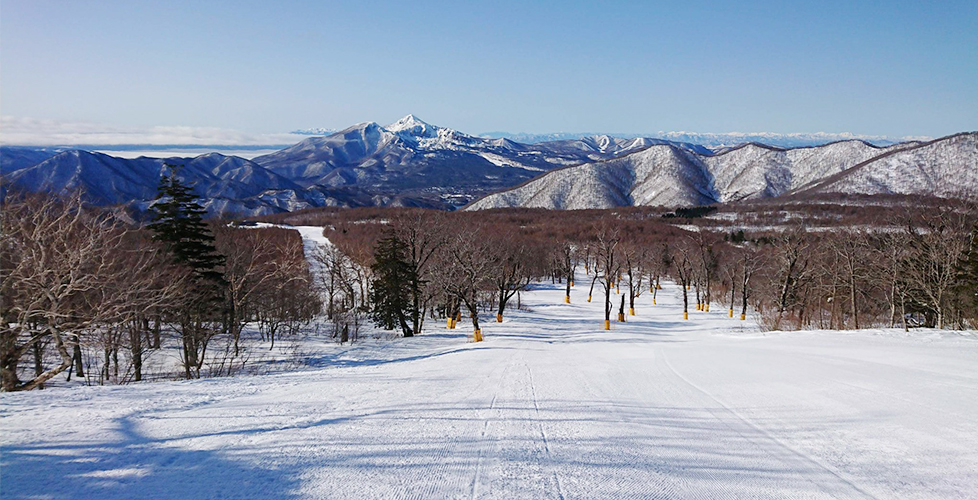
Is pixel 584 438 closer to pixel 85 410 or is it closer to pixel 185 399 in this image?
pixel 185 399

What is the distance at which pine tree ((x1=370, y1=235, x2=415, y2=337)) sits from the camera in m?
31.2

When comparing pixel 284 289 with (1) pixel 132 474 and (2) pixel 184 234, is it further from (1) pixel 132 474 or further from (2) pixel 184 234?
(1) pixel 132 474

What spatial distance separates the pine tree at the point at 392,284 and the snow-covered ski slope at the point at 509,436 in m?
19.7

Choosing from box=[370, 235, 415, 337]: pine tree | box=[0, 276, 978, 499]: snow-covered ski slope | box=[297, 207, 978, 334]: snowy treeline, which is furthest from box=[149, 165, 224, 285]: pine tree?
box=[0, 276, 978, 499]: snow-covered ski slope

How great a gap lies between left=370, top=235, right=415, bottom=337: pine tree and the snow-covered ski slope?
19.7 meters

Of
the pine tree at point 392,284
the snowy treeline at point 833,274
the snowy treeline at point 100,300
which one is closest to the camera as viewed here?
the snowy treeline at point 100,300

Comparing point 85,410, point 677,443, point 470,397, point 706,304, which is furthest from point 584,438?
point 706,304

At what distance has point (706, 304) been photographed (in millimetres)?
49625

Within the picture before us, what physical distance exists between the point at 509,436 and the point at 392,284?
25.4 meters

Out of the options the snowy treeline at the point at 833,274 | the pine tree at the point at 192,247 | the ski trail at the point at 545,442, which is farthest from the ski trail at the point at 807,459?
the pine tree at the point at 192,247

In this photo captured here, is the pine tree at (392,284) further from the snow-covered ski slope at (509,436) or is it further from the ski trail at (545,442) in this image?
the ski trail at (545,442)

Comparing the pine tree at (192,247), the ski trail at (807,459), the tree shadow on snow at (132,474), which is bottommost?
the ski trail at (807,459)

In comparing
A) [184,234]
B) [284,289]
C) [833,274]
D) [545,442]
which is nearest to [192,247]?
[184,234]

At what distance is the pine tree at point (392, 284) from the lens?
102 feet
